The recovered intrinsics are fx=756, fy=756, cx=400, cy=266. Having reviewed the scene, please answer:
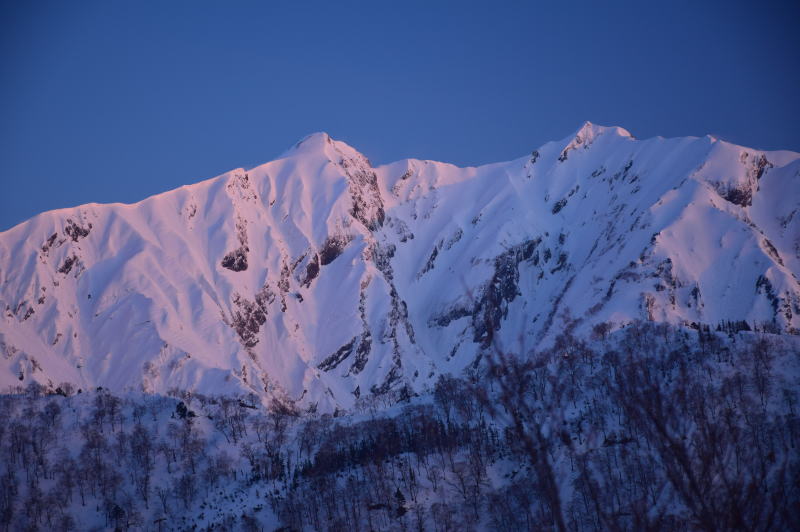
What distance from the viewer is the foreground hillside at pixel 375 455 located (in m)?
87.9

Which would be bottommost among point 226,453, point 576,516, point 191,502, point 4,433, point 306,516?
point 576,516

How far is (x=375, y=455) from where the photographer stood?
11619 centimetres

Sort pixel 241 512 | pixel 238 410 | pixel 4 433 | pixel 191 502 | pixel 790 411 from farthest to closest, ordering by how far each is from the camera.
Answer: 1. pixel 238 410
2. pixel 4 433
3. pixel 191 502
4. pixel 241 512
5. pixel 790 411

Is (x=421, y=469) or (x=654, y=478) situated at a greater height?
(x=421, y=469)

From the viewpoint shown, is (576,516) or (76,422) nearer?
(576,516)

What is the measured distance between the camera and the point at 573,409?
115938 mm

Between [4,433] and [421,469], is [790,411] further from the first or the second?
[4,433]

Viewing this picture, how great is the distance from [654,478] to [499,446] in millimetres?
33606

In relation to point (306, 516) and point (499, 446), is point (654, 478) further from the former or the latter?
point (306, 516)

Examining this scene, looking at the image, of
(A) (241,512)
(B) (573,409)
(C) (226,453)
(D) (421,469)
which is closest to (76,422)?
(C) (226,453)

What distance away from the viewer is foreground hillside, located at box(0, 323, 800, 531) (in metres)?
87.9

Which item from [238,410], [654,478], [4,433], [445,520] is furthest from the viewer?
[238,410]

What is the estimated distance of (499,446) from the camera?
4345 inches

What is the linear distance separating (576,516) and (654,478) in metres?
9.25
